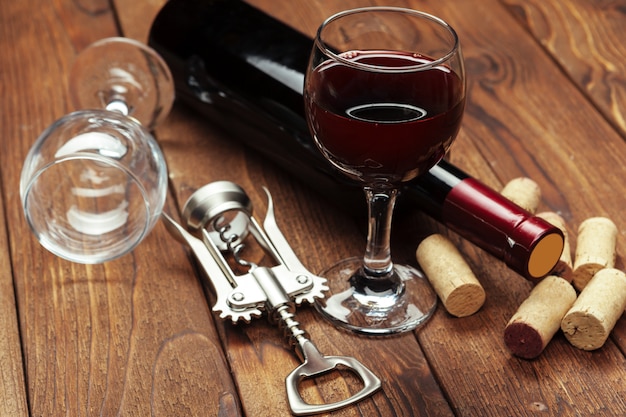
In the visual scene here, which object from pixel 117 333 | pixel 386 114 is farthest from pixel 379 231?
pixel 117 333

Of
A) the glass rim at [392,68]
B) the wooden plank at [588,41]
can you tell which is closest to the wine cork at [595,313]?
the glass rim at [392,68]

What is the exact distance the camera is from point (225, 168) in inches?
50.4

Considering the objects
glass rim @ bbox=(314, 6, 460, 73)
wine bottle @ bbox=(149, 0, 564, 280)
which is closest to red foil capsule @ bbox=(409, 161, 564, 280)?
wine bottle @ bbox=(149, 0, 564, 280)

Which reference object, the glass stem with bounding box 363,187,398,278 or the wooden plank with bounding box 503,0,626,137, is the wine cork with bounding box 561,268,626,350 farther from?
the wooden plank with bounding box 503,0,626,137

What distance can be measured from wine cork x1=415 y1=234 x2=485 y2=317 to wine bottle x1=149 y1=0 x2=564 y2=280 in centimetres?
4

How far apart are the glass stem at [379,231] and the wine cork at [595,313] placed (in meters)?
0.21

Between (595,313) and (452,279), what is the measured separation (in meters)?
0.16

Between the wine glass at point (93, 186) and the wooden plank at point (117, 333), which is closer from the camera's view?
the wooden plank at point (117, 333)

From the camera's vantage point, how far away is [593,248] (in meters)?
1.04

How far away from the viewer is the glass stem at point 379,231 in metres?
0.96

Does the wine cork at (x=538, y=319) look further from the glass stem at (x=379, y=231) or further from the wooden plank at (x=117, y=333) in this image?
the wooden plank at (x=117, y=333)

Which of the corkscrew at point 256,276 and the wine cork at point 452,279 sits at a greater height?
the wine cork at point 452,279

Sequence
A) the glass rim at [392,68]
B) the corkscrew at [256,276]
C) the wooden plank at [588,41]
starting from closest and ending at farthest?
the glass rim at [392,68]
the corkscrew at [256,276]
the wooden plank at [588,41]

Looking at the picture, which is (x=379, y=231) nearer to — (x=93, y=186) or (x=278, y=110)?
(x=278, y=110)
